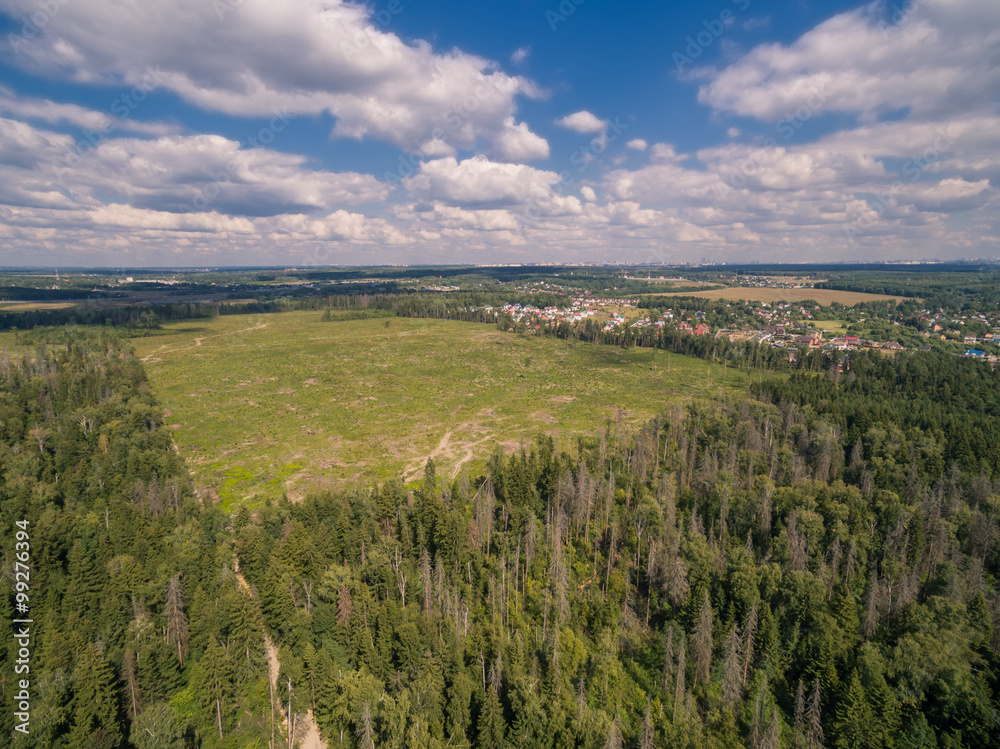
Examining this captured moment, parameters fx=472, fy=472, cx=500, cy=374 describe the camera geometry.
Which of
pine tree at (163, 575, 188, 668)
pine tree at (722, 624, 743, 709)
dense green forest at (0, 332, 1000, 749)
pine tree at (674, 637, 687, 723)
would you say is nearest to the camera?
dense green forest at (0, 332, 1000, 749)

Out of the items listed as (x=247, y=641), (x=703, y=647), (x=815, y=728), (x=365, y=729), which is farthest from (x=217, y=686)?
(x=815, y=728)

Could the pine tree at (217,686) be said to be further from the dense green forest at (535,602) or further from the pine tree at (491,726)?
the pine tree at (491,726)

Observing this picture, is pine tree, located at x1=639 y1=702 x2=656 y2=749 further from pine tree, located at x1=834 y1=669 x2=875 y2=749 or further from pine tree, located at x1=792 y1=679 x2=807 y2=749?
pine tree, located at x1=834 y1=669 x2=875 y2=749

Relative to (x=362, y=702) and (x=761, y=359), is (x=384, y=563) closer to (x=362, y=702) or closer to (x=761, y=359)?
(x=362, y=702)

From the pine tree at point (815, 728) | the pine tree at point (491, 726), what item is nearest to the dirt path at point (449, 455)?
the pine tree at point (491, 726)

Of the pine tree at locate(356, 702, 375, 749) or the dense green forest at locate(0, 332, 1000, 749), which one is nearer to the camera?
the pine tree at locate(356, 702, 375, 749)

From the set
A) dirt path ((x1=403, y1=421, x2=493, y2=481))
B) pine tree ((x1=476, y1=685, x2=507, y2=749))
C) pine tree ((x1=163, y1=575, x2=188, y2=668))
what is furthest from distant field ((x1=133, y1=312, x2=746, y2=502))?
pine tree ((x1=476, y1=685, x2=507, y2=749))
